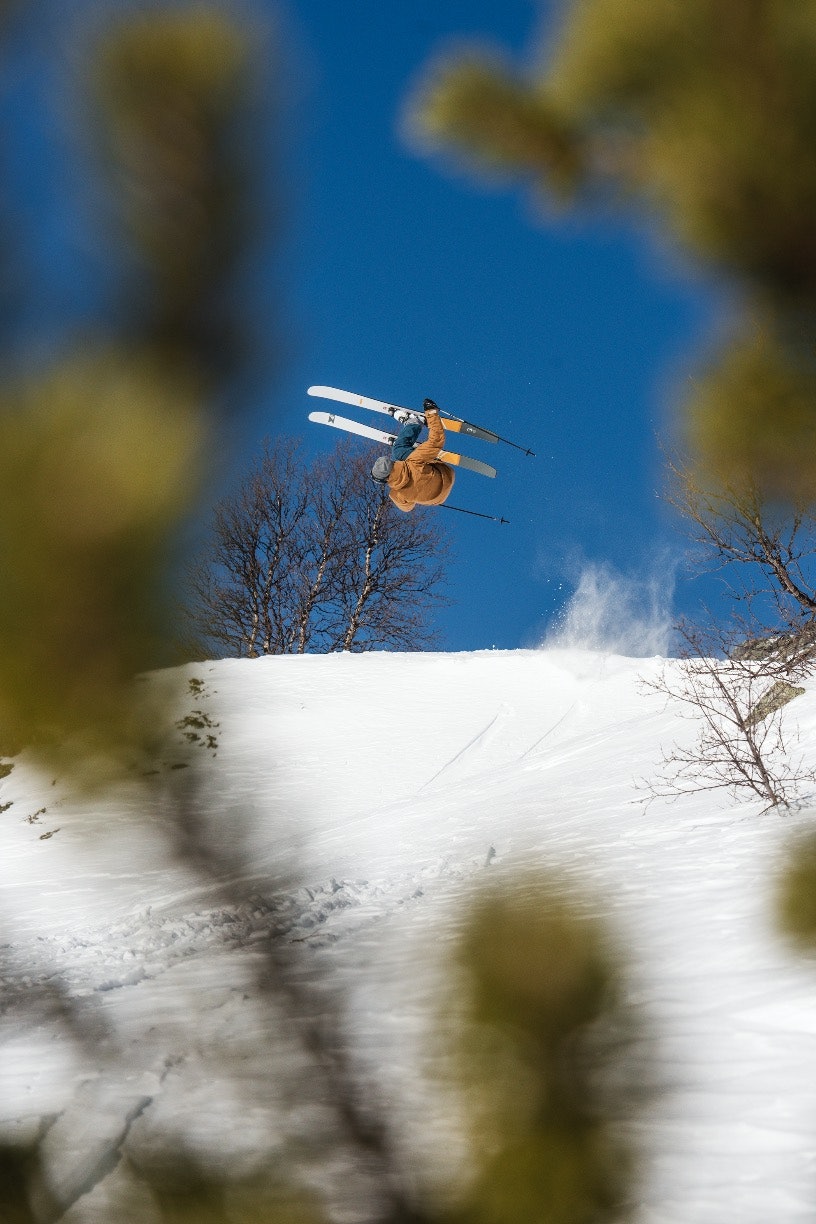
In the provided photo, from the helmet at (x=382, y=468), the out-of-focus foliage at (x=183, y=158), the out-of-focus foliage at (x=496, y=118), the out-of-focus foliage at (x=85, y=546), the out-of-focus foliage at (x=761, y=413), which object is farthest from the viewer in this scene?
the helmet at (x=382, y=468)

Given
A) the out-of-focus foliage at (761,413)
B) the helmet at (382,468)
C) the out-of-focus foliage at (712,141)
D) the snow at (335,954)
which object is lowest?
the snow at (335,954)

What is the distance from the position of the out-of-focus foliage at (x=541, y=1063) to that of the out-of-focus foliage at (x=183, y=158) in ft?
1.44

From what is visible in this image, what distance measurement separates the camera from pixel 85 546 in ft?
1.46

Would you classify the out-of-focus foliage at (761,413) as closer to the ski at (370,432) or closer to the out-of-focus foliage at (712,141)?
the out-of-focus foliage at (712,141)

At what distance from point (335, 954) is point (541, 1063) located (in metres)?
0.22

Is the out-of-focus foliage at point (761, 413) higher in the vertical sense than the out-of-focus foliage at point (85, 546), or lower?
higher

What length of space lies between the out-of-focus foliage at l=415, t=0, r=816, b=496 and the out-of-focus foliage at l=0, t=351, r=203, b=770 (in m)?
0.80

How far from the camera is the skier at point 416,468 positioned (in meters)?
7.39

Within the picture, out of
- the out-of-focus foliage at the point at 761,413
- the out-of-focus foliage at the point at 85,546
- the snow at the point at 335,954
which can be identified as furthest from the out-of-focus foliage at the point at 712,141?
the out-of-focus foliage at the point at 85,546

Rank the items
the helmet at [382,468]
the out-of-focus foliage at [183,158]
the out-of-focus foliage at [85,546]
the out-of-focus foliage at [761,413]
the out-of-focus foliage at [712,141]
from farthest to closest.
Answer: the helmet at [382,468], the out-of-focus foliage at [761,413], the out-of-focus foliage at [712,141], the out-of-focus foliage at [183,158], the out-of-focus foliage at [85,546]

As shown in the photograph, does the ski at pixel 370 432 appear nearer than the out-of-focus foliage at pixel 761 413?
No

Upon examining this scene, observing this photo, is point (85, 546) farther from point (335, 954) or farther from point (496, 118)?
point (496, 118)

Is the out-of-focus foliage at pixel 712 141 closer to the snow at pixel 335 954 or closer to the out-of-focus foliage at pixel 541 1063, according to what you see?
the snow at pixel 335 954

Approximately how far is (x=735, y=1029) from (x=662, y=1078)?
3.44 metres
